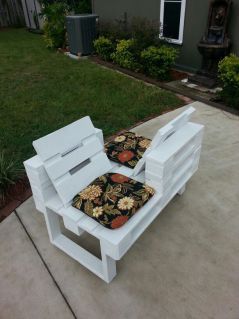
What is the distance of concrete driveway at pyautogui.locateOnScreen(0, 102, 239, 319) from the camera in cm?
181

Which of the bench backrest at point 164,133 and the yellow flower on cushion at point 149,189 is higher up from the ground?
the bench backrest at point 164,133

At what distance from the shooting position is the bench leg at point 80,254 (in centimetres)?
189

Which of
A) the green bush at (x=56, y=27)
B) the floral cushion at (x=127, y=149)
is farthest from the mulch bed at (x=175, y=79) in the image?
the floral cushion at (x=127, y=149)

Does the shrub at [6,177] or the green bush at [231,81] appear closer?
the shrub at [6,177]

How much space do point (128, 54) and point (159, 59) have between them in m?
1.10

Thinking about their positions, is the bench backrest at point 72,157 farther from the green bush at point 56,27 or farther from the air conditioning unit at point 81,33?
the green bush at point 56,27

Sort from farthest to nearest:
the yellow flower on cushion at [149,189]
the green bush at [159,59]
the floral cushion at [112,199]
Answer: the green bush at [159,59]
the yellow flower on cushion at [149,189]
the floral cushion at [112,199]

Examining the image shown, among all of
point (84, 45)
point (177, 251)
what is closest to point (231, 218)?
point (177, 251)

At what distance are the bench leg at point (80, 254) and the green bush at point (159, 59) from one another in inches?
181

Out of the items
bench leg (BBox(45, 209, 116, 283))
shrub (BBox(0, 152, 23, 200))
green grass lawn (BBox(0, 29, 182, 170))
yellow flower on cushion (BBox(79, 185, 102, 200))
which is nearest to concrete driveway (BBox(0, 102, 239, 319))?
bench leg (BBox(45, 209, 116, 283))

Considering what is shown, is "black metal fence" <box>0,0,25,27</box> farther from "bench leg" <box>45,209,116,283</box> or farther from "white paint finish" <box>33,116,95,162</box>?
"bench leg" <box>45,209,116,283</box>

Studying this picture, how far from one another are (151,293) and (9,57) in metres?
8.32

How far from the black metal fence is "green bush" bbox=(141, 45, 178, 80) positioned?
39.1 ft

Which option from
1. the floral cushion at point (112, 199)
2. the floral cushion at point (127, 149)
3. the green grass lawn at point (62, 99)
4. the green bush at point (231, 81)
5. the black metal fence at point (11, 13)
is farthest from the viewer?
the black metal fence at point (11, 13)
